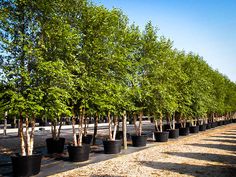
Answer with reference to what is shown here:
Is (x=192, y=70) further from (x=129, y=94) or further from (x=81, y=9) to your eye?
(x=81, y=9)

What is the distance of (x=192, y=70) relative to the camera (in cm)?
3058

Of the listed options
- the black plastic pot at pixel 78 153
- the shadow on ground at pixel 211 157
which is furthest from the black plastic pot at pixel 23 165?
the shadow on ground at pixel 211 157

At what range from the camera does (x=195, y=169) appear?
43.3 feet

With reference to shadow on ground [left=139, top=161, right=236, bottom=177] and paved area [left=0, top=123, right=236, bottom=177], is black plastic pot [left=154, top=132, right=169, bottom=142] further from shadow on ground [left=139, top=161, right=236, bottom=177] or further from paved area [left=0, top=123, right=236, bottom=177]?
shadow on ground [left=139, top=161, right=236, bottom=177]

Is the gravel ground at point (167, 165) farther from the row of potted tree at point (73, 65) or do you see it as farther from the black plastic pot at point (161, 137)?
the black plastic pot at point (161, 137)

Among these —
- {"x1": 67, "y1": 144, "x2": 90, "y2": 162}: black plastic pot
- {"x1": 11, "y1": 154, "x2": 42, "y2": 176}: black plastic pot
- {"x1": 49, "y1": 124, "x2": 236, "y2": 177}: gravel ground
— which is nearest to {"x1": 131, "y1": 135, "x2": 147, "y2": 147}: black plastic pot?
{"x1": 49, "y1": 124, "x2": 236, "y2": 177}: gravel ground

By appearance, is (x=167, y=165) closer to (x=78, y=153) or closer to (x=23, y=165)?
(x=78, y=153)

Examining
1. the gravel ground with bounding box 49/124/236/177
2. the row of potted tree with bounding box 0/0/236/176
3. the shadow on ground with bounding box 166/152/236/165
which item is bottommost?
the shadow on ground with bounding box 166/152/236/165

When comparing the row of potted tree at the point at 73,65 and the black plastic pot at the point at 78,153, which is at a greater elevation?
the row of potted tree at the point at 73,65

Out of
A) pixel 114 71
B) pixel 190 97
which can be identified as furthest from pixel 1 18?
pixel 190 97

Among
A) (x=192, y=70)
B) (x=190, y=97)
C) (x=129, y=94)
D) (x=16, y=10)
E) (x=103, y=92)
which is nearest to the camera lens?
(x=16, y=10)

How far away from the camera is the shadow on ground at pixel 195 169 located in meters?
12.2

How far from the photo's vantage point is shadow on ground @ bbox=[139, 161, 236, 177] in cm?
1219

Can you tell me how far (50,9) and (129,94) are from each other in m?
8.31
